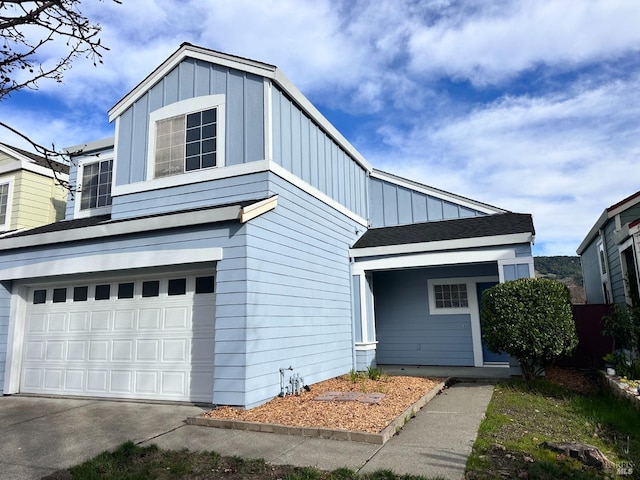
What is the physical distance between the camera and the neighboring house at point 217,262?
281 inches

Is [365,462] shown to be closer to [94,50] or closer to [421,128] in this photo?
[94,50]

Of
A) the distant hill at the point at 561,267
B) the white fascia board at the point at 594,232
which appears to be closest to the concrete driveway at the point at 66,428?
the white fascia board at the point at 594,232

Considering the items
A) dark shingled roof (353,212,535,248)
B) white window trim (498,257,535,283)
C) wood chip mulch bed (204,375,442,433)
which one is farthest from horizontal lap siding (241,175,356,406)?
white window trim (498,257,535,283)

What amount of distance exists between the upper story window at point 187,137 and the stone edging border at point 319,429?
4.58m

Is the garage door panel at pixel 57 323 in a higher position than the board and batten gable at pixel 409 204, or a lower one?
lower

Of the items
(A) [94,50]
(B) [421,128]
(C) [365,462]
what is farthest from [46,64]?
(B) [421,128]

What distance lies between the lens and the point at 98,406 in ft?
23.9

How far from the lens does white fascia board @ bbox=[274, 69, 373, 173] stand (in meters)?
8.41

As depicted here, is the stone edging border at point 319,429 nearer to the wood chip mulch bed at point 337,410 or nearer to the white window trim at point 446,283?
the wood chip mulch bed at point 337,410

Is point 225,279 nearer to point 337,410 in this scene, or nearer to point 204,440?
point 204,440

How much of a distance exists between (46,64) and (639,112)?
46.8ft

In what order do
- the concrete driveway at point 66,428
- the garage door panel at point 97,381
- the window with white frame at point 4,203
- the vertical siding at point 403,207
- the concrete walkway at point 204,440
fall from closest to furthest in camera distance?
the concrete walkway at point 204,440
the concrete driveway at point 66,428
the garage door panel at point 97,381
the vertical siding at point 403,207
the window with white frame at point 4,203

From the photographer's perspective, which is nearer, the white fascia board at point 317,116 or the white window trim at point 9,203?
the white fascia board at point 317,116

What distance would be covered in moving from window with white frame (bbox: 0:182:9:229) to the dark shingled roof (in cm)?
1021
